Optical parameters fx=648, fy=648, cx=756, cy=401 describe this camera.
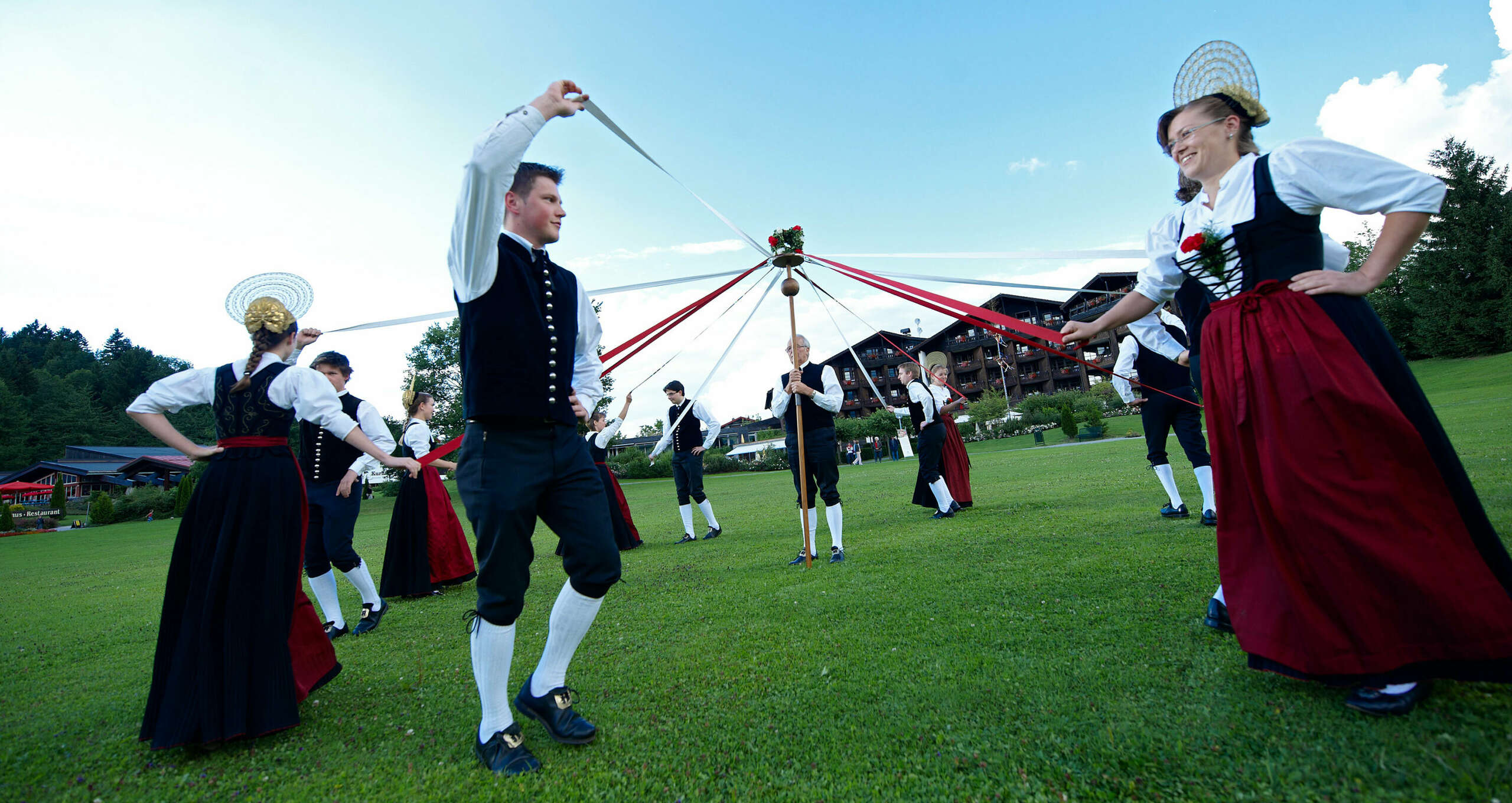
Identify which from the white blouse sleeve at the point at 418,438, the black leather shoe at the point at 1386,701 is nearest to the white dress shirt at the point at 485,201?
the black leather shoe at the point at 1386,701

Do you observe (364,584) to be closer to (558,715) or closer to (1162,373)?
(558,715)

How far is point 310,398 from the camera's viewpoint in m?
3.48

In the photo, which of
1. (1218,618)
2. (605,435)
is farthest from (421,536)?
(1218,618)

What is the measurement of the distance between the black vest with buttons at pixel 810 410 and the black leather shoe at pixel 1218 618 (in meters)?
3.60

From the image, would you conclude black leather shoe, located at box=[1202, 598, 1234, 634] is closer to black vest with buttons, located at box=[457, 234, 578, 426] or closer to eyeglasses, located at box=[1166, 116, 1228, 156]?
eyeglasses, located at box=[1166, 116, 1228, 156]

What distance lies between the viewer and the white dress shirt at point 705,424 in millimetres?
8242

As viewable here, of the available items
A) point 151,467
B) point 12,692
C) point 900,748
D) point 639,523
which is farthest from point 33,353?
point 900,748

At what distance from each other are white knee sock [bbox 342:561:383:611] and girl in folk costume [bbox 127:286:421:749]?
7.42 ft

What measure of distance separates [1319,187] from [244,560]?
15.8ft

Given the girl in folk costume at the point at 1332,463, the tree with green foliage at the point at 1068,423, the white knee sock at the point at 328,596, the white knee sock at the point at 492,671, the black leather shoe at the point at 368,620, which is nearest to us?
the girl in folk costume at the point at 1332,463

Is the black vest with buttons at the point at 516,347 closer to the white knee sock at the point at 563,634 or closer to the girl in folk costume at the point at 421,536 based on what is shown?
the white knee sock at the point at 563,634

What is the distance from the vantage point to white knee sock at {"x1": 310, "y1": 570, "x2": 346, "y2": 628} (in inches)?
201

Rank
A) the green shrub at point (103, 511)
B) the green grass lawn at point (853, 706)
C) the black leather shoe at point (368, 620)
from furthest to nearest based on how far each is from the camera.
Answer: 1. the green shrub at point (103, 511)
2. the black leather shoe at point (368, 620)
3. the green grass lawn at point (853, 706)

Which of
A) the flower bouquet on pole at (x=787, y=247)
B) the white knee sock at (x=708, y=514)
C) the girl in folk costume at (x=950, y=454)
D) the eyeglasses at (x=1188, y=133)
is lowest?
the white knee sock at (x=708, y=514)
